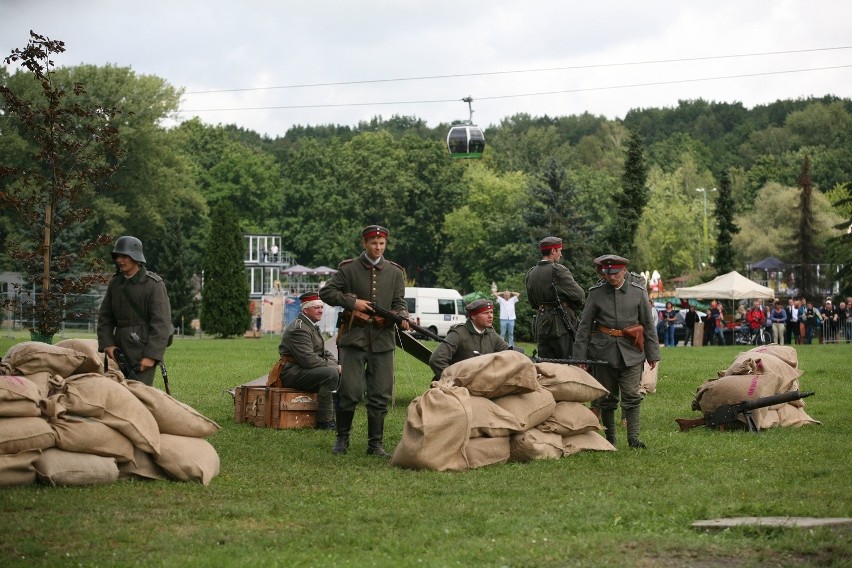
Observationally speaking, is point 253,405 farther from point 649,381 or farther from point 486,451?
point 649,381

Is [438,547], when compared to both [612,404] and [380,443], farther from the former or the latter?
[612,404]

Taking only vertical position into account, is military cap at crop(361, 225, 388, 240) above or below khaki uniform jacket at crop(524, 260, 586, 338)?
above

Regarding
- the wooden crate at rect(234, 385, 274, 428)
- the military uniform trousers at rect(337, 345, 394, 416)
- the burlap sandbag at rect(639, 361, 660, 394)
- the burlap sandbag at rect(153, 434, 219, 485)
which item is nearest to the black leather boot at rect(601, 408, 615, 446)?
the military uniform trousers at rect(337, 345, 394, 416)

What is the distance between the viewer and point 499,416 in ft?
38.3

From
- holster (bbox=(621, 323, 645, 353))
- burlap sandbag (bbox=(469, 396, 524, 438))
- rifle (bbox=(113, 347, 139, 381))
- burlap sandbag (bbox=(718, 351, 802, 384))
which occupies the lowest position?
burlap sandbag (bbox=(469, 396, 524, 438))

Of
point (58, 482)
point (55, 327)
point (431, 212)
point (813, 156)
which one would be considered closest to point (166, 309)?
point (58, 482)

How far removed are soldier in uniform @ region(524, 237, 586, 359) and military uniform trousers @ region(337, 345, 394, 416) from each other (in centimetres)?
305

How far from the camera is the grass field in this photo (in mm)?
7410

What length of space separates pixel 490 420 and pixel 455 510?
8.69 feet

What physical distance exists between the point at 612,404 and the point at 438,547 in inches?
230

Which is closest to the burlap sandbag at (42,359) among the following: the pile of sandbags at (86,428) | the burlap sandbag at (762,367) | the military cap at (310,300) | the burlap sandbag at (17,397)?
the pile of sandbags at (86,428)

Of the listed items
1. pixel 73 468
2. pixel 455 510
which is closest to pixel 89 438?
pixel 73 468

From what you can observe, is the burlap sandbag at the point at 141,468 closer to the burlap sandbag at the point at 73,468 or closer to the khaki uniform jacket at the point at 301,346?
the burlap sandbag at the point at 73,468

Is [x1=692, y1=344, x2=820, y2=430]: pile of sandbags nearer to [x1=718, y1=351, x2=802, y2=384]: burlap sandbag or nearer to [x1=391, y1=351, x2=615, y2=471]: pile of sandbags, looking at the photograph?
[x1=718, y1=351, x2=802, y2=384]: burlap sandbag
